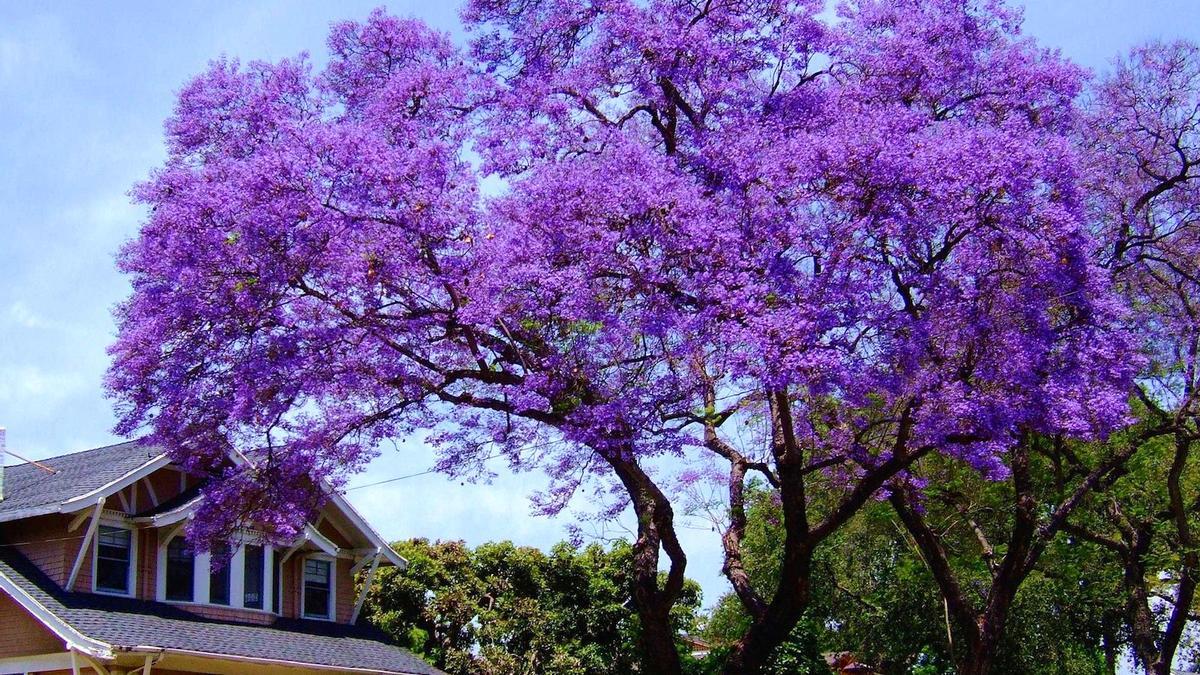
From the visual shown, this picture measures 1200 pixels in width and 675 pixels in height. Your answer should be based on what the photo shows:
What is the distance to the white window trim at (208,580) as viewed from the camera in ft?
70.5

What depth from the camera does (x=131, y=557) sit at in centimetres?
2119

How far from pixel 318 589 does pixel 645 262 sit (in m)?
12.8

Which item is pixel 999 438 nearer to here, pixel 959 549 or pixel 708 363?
pixel 708 363

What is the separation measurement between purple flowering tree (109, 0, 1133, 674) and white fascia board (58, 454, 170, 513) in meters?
3.10

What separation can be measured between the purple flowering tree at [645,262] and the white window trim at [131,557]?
3.78 meters

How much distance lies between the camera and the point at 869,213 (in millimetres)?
15203

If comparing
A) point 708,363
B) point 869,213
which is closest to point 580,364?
point 708,363

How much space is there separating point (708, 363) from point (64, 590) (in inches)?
424

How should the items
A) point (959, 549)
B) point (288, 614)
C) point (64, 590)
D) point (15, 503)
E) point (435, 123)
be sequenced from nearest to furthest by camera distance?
point (435, 123), point (64, 590), point (15, 503), point (288, 614), point (959, 549)

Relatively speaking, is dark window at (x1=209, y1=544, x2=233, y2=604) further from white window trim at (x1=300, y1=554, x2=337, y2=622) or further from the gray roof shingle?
the gray roof shingle

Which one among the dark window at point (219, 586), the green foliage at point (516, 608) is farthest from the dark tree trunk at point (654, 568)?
the green foliage at point (516, 608)

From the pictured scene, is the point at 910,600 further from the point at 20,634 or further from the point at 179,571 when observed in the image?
the point at 20,634

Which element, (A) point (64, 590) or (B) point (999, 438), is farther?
(A) point (64, 590)

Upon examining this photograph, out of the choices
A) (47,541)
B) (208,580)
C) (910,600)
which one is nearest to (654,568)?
(208,580)
